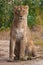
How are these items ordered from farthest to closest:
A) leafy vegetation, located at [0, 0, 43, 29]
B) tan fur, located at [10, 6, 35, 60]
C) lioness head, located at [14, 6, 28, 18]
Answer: leafy vegetation, located at [0, 0, 43, 29] < tan fur, located at [10, 6, 35, 60] < lioness head, located at [14, 6, 28, 18]

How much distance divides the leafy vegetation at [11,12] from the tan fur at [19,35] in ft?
17.6

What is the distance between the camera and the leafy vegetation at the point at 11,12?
12.7 m

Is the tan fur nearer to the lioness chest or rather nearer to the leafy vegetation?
the lioness chest

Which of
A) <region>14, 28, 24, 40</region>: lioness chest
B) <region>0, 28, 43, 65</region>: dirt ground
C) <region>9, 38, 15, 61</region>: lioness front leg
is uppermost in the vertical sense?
<region>14, 28, 24, 40</region>: lioness chest

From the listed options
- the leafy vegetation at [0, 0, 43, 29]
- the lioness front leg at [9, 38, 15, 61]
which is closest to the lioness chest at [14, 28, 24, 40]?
the lioness front leg at [9, 38, 15, 61]

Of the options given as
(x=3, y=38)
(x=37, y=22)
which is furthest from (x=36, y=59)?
(x=37, y=22)

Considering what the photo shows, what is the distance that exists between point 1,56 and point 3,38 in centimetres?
342

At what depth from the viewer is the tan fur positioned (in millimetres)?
7233

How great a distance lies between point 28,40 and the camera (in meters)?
7.45

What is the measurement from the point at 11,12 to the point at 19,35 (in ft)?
18.4

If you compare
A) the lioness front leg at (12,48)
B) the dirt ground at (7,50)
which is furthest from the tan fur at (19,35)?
the dirt ground at (7,50)

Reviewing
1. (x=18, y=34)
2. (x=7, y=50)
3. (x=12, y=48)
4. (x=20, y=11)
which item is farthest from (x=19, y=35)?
(x=7, y=50)

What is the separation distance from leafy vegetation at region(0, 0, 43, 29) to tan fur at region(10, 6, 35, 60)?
17.6 ft

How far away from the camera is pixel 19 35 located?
727cm
